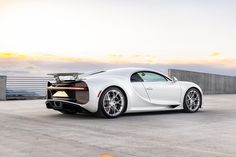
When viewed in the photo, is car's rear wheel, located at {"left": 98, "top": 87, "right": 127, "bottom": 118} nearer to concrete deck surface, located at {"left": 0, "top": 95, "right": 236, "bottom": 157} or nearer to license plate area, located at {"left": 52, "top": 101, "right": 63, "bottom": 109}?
concrete deck surface, located at {"left": 0, "top": 95, "right": 236, "bottom": 157}

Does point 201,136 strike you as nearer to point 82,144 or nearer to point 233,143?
point 233,143

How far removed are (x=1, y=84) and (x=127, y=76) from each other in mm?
10108

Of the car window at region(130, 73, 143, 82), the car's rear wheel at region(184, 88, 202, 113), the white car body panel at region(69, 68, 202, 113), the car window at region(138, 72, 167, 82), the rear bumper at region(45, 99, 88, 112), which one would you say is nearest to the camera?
the white car body panel at region(69, 68, 202, 113)

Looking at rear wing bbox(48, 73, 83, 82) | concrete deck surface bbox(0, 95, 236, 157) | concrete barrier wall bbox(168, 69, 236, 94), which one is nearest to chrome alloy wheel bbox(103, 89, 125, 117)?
concrete deck surface bbox(0, 95, 236, 157)

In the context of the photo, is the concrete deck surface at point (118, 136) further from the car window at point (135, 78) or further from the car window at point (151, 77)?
the car window at point (151, 77)

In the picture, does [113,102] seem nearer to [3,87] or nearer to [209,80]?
[3,87]

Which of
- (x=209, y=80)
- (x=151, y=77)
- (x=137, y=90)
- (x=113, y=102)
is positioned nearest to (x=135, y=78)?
(x=137, y=90)

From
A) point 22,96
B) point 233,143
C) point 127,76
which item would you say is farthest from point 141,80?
point 22,96

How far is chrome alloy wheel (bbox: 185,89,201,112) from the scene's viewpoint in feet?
40.9

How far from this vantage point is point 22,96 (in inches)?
779

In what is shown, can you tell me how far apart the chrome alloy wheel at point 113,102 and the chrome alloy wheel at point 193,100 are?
233 cm

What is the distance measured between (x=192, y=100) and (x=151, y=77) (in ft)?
5.20

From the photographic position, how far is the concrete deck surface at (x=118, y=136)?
6.09m

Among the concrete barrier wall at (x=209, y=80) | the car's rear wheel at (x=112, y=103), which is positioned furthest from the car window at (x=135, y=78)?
the concrete barrier wall at (x=209, y=80)
